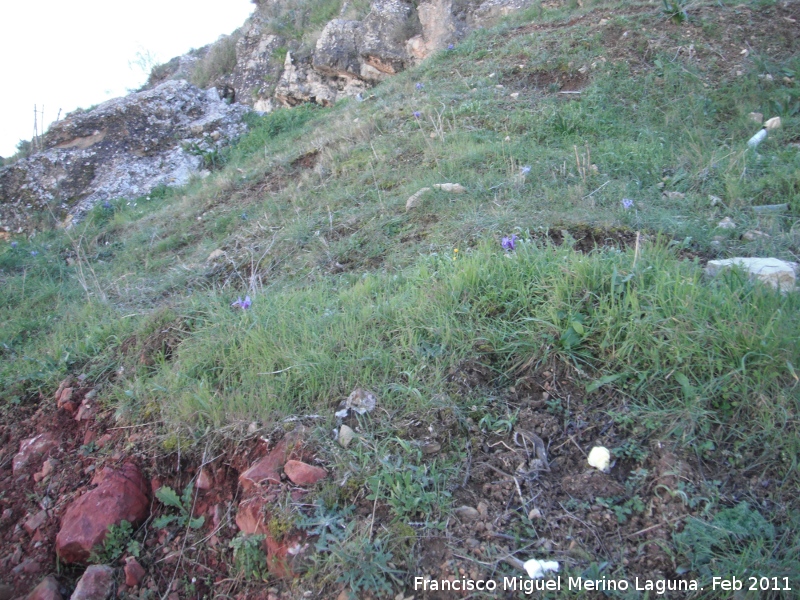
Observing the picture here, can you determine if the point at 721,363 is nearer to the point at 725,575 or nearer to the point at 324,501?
the point at 725,575

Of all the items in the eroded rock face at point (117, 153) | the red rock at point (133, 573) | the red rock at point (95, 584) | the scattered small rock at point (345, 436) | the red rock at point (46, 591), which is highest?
the eroded rock face at point (117, 153)

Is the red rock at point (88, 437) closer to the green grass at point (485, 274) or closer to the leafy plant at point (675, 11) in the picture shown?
the green grass at point (485, 274)

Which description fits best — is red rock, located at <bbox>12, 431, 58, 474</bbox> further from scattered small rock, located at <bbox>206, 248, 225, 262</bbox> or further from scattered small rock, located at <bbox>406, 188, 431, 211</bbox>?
scattered small rock, located at <bbox>406, 188, 431, 211</bbox>

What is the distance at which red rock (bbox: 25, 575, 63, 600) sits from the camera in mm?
1793

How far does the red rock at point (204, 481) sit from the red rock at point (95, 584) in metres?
0.37

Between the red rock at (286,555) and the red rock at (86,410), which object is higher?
the red rock at (86,410)

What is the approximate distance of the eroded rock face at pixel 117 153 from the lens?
28.3 feet

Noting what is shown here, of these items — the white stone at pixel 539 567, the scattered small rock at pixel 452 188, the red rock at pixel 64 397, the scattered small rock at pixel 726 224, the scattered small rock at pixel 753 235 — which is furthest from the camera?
the scattered small rock at pixel 452 188

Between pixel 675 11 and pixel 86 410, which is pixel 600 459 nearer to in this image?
pixel 86 410

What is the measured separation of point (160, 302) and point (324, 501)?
2489 mm

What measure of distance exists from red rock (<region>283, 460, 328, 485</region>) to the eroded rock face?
8.05 m

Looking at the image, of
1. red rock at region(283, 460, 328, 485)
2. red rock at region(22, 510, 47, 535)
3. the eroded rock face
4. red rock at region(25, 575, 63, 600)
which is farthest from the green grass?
the eroded rock face

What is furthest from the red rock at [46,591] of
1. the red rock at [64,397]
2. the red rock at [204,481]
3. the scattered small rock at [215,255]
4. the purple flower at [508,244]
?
the scattered small rock at [215,255]

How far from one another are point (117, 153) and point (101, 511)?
8980mm
